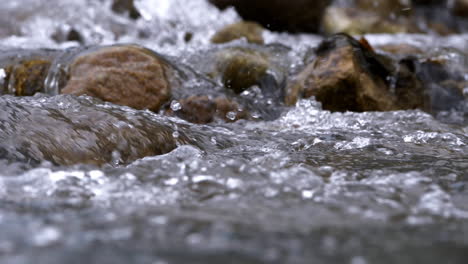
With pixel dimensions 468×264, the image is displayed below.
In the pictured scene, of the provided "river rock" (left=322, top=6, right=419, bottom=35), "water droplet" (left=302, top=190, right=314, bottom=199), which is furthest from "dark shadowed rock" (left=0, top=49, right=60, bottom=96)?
"river rock" (left=322, top=6, right=419, bottom=35)

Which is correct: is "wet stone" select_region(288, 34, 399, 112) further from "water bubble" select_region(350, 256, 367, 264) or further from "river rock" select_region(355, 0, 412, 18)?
"river rock" select_region(355, 0, 412, 18)

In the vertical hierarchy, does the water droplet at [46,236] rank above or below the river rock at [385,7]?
above

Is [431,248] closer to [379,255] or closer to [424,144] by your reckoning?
[379,255]

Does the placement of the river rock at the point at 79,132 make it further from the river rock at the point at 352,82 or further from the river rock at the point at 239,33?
the river rock at the point at 239,33

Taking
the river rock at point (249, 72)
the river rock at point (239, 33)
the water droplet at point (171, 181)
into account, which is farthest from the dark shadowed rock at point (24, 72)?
the water droplet at point (171, 181)

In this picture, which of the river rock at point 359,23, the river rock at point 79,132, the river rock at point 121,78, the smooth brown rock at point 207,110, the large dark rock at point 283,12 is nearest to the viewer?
the river rock at point 79,132
